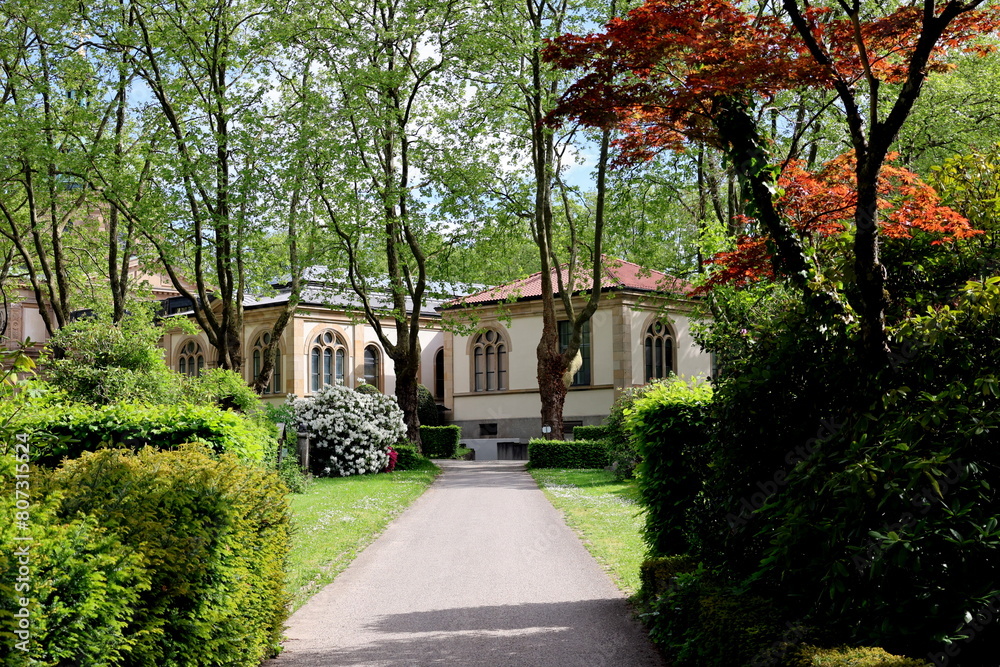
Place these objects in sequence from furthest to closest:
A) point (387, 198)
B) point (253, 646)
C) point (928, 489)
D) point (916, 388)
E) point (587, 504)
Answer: point (387, 198), point (587, 504), point (253, 646), point (916, 388), point (928, 489)

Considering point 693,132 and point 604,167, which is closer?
point 693,132

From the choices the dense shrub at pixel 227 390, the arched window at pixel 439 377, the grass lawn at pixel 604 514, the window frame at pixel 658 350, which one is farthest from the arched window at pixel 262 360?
the dense shrub at pixel 227 390

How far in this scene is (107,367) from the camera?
58.3 ft

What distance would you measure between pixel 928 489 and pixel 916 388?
44.0 inches

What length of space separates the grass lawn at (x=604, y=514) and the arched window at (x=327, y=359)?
19203 millimetres

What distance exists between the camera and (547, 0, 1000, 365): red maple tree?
6.45 meters

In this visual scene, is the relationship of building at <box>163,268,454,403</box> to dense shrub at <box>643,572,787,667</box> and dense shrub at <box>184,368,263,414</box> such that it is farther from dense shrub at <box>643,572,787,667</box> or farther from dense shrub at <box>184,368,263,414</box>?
dense shrub at <box>643,572,787,667</box>

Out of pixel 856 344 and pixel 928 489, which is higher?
pixel 856 344

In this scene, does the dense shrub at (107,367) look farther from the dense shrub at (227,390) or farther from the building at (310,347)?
the building at (310,347)

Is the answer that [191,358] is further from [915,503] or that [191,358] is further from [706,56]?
[915,503]

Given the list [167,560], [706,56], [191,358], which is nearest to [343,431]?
[706,56]

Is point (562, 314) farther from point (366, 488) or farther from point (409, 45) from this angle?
point (366, 488)

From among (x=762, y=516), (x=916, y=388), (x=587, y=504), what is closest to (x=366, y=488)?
(x=587, y=504)

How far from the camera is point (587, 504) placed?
62.3 ft
